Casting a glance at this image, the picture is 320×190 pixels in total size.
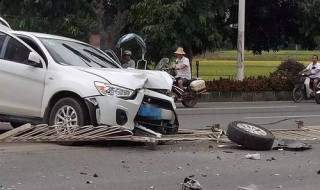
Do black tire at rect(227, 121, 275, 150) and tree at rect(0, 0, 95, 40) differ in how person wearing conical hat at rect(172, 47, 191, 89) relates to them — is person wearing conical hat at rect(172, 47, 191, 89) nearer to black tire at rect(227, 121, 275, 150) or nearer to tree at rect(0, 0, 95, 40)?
tree at rect(0, 0, 95, 40)

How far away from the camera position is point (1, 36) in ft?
34.1

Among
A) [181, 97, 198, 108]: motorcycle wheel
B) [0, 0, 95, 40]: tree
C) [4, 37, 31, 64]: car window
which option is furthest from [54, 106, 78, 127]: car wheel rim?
[0, 0, 95, 40]: tree

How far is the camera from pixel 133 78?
9.52 meters

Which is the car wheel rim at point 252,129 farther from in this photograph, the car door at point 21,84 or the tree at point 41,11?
the tree at point 41,11

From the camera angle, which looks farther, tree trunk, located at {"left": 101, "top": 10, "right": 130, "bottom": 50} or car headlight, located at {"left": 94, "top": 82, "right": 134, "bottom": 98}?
tree trunk, located at {"left": 101, "top": 10, "right": 130, "bottom": 50}

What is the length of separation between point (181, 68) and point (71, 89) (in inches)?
370

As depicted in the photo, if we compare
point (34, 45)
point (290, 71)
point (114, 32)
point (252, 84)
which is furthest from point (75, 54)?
point (290, 71)

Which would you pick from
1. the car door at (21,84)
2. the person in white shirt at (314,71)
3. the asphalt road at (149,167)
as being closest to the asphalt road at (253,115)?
the person in white shirt at (314,71)

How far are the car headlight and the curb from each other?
11516 millimetres

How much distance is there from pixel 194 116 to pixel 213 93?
6.10 metres

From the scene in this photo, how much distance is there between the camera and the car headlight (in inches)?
365

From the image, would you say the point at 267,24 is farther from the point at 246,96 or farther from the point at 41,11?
the point at 41,11

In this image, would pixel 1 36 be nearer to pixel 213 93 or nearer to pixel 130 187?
pixel 130 187

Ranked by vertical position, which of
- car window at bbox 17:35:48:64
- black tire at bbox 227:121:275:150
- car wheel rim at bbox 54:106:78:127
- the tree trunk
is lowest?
black tire at bbox 227:121:275:150
